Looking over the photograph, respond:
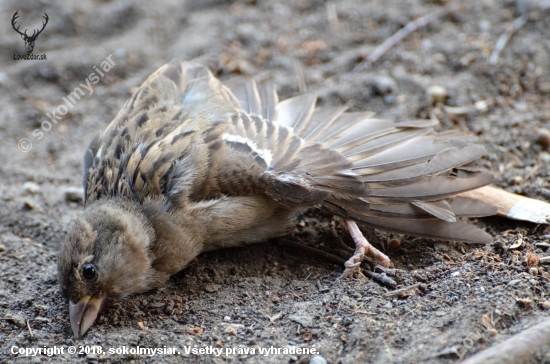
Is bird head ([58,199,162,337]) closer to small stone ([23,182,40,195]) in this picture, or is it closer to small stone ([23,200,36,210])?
small stone ([23,200,36,210])

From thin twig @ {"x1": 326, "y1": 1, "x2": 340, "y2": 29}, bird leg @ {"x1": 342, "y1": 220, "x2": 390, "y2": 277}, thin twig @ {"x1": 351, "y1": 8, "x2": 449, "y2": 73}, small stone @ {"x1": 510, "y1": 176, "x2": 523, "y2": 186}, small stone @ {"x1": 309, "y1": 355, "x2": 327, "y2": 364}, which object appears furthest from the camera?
thin twig @ {"x1": 326, "y1": 1, "x2": 340, "y2": 29}

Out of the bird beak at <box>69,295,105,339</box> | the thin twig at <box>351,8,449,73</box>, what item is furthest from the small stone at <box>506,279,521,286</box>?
the thin twig at <box>351,8,449,73</box>

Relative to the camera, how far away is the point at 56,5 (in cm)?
739

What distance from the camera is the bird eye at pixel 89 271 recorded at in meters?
3.90

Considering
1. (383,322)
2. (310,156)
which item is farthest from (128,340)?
(310,156)

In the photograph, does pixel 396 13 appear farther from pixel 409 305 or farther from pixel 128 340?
pixel 128 340

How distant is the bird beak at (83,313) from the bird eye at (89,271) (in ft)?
0.42

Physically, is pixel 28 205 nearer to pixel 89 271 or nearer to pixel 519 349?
pixel 89 271

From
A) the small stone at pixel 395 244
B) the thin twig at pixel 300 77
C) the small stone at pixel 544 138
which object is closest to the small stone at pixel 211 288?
the small stone at pixel 395 244

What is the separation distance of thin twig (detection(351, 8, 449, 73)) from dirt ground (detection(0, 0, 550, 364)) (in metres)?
0.08

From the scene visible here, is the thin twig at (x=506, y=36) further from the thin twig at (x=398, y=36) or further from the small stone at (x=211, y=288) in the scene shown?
the small stone at (x=211, y=288)

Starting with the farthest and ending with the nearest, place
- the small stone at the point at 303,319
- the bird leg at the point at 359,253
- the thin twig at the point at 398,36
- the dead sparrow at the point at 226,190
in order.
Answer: the thin twig at the point at 398,36
the bird leg at the point at 359,253
the dead sparrow at the point at 226,190
the small stone at the point at 303,319

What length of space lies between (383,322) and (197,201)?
1452 mm

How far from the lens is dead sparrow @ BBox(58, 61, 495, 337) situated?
4.07m
